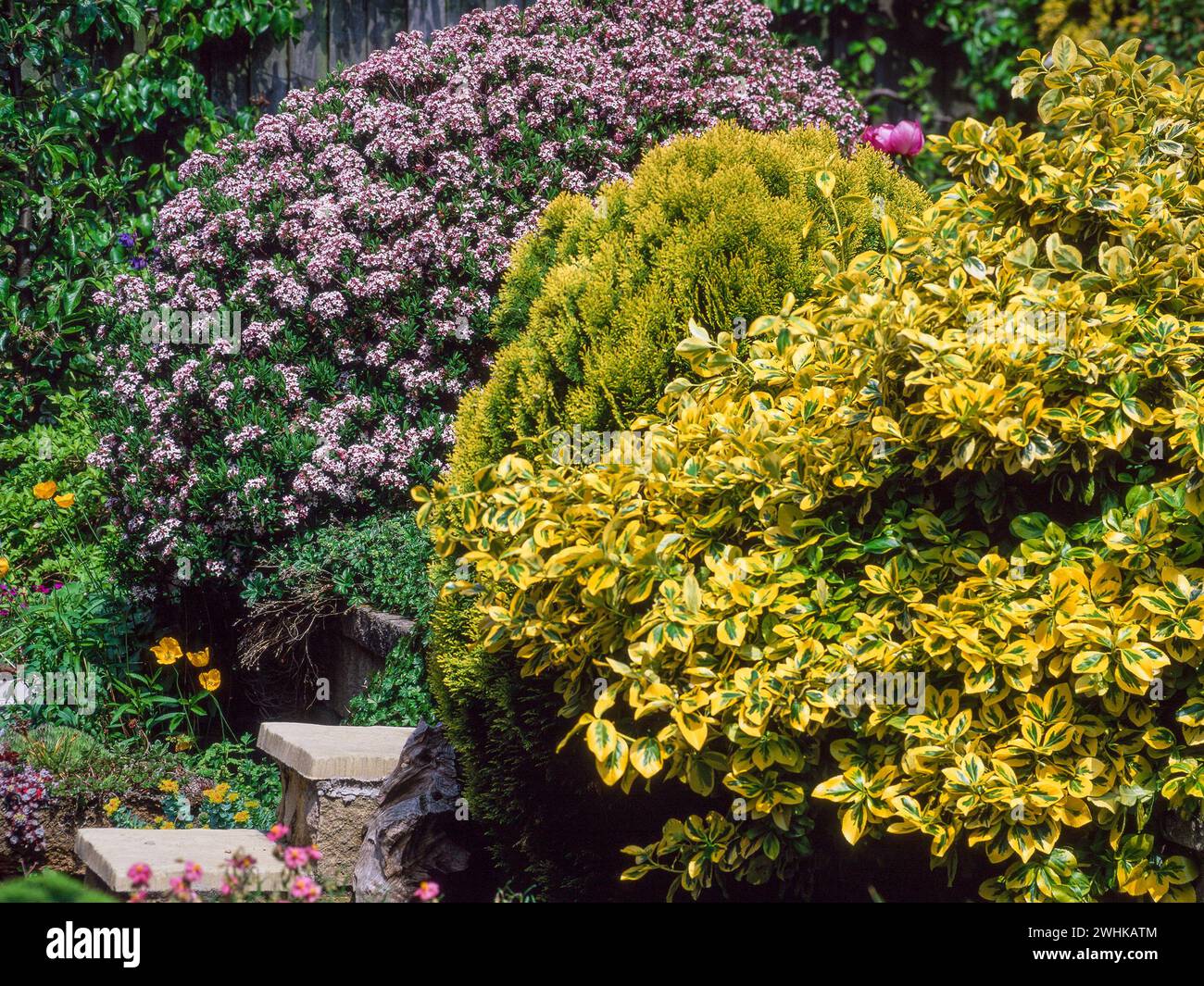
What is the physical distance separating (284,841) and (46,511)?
3207 millimetres

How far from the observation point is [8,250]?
6.44m

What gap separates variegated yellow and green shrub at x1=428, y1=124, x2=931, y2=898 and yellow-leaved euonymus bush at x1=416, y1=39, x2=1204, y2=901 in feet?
0.89

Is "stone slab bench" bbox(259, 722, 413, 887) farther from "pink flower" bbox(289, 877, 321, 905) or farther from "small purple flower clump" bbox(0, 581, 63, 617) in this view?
"small purple flower clump" bbox(0, 581, 63, 617)

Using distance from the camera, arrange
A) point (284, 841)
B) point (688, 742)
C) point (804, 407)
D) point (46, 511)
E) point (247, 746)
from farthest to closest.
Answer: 1. point (46, 511)
2. point (247, 746)
3. point (284, 841)
4. point (804, 407)
5. point (688, 742)

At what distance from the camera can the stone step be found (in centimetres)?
301

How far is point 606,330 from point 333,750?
147 centimetres

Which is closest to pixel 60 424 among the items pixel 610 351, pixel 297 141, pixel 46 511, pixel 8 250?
pixel 46 511

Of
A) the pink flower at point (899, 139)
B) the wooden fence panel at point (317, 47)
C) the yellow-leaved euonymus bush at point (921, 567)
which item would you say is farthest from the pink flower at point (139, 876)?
the wooden fence panel at point (317, 47)

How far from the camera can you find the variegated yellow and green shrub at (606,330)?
295 centimetres

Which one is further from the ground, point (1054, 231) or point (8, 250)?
point (8, 250)

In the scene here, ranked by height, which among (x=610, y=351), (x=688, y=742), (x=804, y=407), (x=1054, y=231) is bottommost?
(x=688, y=742)

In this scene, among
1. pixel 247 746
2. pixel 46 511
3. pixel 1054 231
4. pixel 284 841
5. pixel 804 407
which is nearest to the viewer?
pixel 804 407
